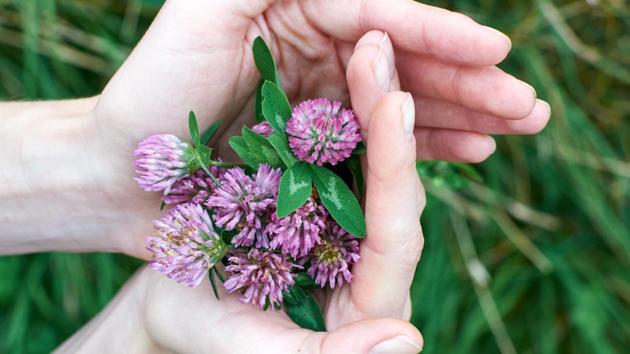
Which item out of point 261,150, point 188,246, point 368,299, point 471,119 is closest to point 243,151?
point 261,150

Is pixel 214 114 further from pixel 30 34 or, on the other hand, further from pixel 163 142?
pixel 30 34

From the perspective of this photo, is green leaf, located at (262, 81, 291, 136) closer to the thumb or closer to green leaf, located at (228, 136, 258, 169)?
green leaf, located at (228, 136, 258, 169)

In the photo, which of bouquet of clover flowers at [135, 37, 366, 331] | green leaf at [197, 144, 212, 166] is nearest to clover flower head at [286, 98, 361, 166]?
bouquet of clover flowers at [135, 37, 366, 331]

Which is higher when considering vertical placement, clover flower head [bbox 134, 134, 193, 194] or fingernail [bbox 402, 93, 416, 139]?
fingernail [bbox 402, 93, 416, 139]

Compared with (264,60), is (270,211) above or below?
below

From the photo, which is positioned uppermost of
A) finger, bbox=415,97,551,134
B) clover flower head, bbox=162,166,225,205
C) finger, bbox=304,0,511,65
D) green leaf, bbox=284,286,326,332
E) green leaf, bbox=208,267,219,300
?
finger, bbox=304,0,511,65

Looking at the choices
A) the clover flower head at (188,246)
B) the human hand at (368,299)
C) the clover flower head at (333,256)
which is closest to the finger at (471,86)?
the human hand at (368,299)

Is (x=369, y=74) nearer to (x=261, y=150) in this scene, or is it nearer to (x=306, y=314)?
(x=261, y=150)
